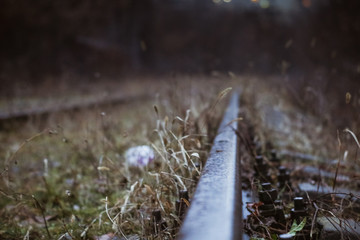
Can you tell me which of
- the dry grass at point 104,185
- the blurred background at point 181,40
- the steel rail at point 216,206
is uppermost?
the blurred background at point 181,40

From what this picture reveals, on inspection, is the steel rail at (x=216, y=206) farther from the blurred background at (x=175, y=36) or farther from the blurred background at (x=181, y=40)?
the blurred background at (x=175, y=36)

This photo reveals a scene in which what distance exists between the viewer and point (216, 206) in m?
1.01

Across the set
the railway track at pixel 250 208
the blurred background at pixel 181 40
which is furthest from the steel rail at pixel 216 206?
the blurred background at pixel 181 40

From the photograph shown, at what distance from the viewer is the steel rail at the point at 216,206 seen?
0.87 metres

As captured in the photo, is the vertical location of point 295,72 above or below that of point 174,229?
above

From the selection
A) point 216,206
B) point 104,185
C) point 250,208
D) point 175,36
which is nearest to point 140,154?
point 104,185

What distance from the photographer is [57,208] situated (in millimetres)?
2242

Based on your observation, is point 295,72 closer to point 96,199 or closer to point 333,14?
point 333,14

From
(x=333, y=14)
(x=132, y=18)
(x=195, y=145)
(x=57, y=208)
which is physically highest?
(x=132, y=18)

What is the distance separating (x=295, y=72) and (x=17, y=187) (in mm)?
8176


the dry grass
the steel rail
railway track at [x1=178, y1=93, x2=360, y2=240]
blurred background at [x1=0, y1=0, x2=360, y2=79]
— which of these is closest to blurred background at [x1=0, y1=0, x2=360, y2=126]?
blurred background at [x1=0, y1=0, x2=360, y2=79]

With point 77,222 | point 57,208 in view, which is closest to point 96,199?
point 57,208

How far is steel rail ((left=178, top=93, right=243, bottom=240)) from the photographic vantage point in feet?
2.85

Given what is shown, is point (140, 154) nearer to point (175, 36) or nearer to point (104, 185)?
point (104, 185)
